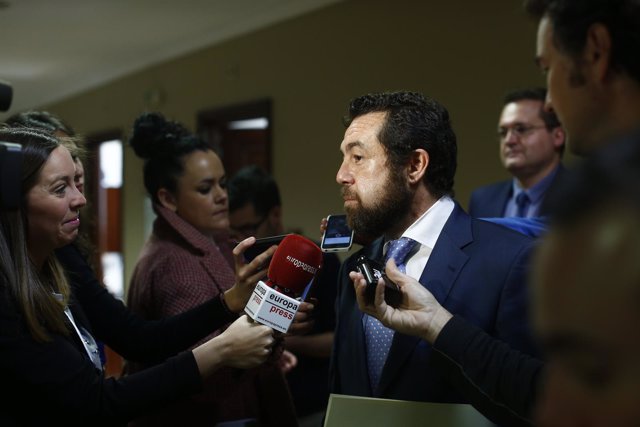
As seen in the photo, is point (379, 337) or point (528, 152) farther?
point (528, 152)

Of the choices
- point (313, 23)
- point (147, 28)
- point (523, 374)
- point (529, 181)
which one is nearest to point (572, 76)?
point (523, 374)

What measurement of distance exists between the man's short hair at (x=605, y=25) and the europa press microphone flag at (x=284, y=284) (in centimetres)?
65

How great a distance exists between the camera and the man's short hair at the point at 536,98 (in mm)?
2930

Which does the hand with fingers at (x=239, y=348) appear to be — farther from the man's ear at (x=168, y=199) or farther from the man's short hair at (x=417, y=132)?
the man's ear at (x=168, y=199)

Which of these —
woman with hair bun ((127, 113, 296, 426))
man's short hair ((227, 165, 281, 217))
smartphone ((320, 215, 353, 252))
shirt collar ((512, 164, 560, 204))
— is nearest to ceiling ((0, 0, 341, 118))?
man's short hair ((227, 165, 281, 217))

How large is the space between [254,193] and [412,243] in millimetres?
1540

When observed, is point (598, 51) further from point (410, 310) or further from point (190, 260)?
point (190, 260)

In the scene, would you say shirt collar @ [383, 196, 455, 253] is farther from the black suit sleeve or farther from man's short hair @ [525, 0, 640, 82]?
man's short hair @ [525, 0, 640, 82]

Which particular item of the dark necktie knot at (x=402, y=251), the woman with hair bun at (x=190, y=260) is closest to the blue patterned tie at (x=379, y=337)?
the dark necktie knot at (x=402, y=251)

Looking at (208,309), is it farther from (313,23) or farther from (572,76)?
(313,23)

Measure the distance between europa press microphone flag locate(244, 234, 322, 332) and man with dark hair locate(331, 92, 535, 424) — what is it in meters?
0.18

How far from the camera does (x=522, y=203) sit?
2.91 meters

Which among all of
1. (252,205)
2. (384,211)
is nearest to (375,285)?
(384,211)

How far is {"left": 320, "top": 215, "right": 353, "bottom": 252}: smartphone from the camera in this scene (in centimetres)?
145
